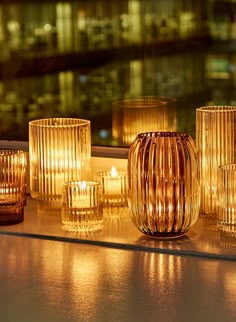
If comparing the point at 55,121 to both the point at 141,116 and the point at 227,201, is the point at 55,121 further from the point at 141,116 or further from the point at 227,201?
the point at 227,201

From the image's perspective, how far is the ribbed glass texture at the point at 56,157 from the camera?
2076mm

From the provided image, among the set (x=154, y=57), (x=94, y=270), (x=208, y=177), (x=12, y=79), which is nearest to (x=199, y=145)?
(x=208, y=177)

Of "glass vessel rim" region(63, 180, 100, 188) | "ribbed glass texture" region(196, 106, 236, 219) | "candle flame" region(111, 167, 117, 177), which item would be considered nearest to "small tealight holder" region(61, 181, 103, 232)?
"glass vessel rim" region(63, 180, 100, 188)

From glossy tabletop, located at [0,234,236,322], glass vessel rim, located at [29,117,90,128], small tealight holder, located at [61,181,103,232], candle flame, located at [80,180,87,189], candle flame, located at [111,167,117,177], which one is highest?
glass vessel rim, located at [29,117,90,128]

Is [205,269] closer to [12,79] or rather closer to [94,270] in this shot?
[94,270]

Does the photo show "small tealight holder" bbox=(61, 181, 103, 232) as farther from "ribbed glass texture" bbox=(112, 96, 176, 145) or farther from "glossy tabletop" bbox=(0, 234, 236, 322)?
"ribbed glass texture" bbox=(112, 96, 176, 145)

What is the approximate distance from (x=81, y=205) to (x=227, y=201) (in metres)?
0.30

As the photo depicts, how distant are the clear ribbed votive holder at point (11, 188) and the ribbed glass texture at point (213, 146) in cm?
37

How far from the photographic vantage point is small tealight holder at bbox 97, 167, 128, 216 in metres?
2.04

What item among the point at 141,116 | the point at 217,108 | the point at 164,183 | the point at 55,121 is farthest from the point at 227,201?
the point at 55,121

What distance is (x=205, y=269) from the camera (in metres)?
1.67

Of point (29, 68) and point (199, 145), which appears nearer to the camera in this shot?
point (199, 145)

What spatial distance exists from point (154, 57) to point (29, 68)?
1.15 feet

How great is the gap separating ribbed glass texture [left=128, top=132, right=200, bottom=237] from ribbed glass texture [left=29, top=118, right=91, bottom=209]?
25 cm
